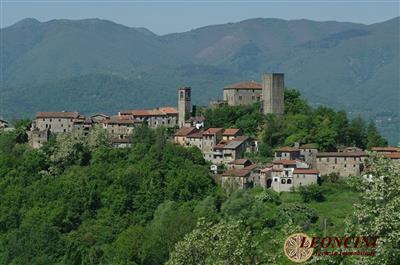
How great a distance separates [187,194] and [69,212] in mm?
6793

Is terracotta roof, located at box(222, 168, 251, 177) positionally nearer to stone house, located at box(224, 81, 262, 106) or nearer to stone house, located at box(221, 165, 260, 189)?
stone house, located at box(221, 165, 260, 189)

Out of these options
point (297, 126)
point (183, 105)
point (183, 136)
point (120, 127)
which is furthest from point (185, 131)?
point (297, 126)

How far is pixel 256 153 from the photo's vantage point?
54250 millimetres

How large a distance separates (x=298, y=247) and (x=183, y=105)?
41652mm

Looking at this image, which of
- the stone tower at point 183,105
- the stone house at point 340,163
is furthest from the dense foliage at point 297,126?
the stone house at point 340,163

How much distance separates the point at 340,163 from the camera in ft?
162

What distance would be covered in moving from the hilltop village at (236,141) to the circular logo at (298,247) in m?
22.5

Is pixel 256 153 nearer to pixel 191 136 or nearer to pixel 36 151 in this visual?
pixel 191 136

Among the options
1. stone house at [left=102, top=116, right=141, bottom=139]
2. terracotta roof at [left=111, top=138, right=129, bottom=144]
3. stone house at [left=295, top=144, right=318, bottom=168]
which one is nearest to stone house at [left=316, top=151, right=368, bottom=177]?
stone house at [left=295, top=144, right=318, bottom=168]

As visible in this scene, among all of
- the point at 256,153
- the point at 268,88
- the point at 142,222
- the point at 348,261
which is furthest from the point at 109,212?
the point at 348,261

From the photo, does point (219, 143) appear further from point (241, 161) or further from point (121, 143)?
point (121, 143)

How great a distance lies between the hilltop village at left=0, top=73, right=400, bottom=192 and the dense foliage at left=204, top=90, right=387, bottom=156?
2.61 ft

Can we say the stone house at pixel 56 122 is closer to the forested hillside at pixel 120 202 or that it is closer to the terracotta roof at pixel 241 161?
the forested hillside at pixel 120 202

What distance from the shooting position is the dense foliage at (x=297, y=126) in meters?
53.2
